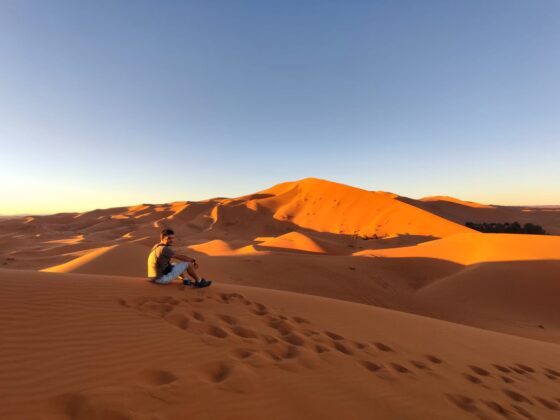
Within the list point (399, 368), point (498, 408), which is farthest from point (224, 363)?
point (498, 408)

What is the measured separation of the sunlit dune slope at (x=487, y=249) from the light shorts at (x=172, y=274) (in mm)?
13546

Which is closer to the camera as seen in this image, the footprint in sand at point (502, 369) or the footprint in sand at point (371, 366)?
the footprint in sand at point (371, 366)

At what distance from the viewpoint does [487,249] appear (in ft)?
53.7

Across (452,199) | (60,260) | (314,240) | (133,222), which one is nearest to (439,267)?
(314,240)

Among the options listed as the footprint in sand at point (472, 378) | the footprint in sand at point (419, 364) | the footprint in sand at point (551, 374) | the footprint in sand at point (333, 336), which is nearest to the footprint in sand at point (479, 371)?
the footprint in sand at point (472, 378)

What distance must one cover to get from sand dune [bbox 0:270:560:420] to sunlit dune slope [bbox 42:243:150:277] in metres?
6.00

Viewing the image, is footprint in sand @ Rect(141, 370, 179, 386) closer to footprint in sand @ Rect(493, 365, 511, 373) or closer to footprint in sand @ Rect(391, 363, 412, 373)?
footprint in sand @ Rect(391, 363, 412, 373)

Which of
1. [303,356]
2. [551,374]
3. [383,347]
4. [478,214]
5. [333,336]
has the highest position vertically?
[478,214]

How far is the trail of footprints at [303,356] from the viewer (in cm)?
316

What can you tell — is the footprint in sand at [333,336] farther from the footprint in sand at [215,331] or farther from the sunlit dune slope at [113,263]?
the sunlit dune slope at [113,263]

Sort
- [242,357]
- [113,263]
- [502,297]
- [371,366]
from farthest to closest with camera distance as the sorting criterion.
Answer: [113,263]
[502,297]
[371,366]
[242,357]

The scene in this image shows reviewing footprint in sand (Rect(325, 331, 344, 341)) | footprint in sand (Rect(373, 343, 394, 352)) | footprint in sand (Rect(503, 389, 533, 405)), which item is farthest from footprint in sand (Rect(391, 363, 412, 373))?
footprint in sand (Rect(503, 389, 533, 405))

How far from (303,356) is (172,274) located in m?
3.09

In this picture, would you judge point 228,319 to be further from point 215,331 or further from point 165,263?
point 165,263
